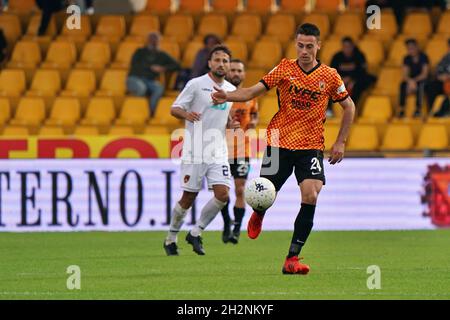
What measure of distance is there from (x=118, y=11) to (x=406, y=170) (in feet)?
27.0

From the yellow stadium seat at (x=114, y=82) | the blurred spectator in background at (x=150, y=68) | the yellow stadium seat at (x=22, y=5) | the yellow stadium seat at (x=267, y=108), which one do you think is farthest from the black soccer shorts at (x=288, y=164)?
the yellow stadium seat at (x=22, y=5)

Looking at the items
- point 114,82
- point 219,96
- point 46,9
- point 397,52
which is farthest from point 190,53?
point 219,96

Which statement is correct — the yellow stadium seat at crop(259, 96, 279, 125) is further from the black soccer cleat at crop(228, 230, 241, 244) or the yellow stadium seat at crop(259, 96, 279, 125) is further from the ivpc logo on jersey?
the black soccer cleat at crop(228, 230, 241, 244)

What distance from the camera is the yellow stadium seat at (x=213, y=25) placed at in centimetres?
2472

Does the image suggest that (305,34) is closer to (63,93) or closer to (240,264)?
(240,264)

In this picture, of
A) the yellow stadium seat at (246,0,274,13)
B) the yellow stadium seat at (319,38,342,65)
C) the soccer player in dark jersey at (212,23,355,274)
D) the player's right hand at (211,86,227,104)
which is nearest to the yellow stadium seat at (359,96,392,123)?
the yellow stadium seat at (319,38,342,65)

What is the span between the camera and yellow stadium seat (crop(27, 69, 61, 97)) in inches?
932

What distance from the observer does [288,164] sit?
12.7m

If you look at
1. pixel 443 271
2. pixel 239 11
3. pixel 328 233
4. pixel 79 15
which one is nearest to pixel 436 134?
pixel 328 233

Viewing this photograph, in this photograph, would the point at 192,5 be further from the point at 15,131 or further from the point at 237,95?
the point at 237,95

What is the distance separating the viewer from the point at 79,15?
24766mm

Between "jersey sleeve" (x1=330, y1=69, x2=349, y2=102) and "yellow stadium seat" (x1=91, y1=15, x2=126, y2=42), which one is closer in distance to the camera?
"jersey sleeve" (x1=330, y1=69, x2=349, y2=102)

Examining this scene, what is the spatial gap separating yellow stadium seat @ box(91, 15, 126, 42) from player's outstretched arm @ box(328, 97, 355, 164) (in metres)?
12.8

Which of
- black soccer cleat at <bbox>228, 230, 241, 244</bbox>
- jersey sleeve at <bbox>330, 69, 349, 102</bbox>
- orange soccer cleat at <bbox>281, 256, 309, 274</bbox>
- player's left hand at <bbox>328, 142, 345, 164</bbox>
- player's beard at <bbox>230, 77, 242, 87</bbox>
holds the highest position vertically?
jersey sleeve at <bbox>330, 69, 349, 102</bbox>
